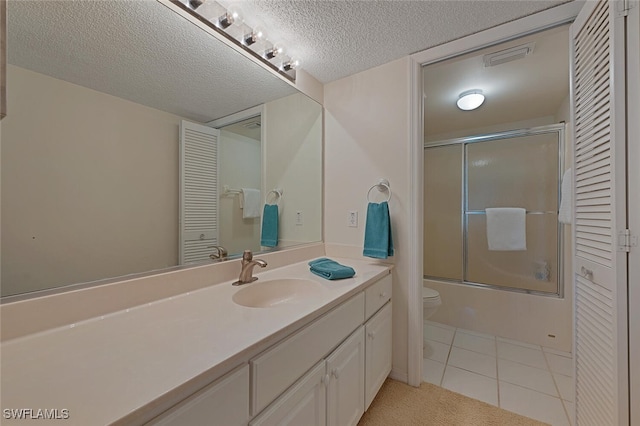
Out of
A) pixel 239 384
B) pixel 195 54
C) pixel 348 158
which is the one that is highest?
pixel 195 54

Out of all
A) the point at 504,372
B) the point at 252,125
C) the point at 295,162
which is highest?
the point at 252,125

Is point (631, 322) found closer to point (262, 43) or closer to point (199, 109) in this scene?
point (199, 109)

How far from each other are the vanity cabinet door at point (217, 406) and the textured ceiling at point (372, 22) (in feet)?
5.23

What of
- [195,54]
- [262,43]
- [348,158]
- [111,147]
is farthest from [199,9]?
[348,158]

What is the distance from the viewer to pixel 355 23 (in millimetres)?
1353

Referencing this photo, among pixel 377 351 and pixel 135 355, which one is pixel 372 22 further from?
pixel 377 351

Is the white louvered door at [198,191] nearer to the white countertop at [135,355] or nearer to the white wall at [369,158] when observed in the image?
the white countertop at [135,355]

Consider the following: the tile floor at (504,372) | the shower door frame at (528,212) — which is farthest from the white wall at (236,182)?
the shower door frame at (528,212)

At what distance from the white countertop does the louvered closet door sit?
3.60 ft

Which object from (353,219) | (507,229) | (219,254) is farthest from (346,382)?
(507,229)

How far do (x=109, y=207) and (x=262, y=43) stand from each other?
1217 millimetres

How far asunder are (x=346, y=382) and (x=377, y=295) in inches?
19.0

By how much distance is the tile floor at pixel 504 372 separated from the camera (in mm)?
1482

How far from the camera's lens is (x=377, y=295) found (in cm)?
145
